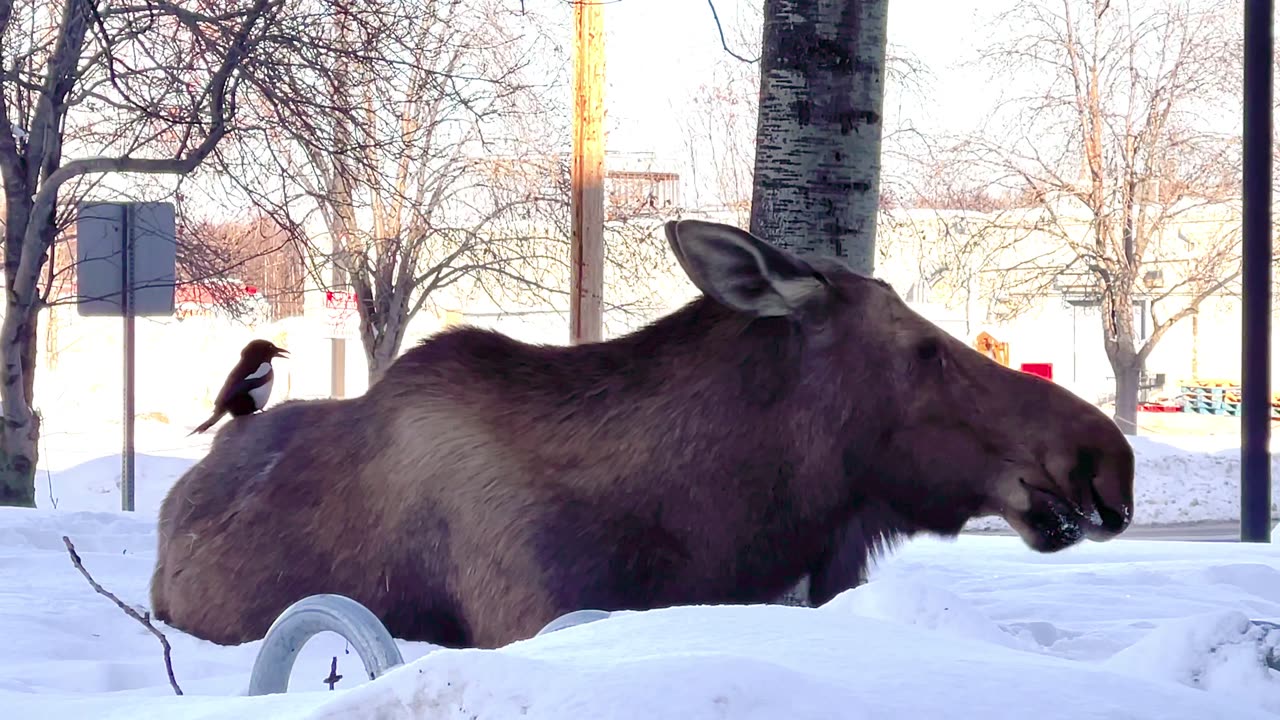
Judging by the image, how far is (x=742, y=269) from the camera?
10.2 feet

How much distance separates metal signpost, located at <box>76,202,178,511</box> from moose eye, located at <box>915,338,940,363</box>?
8.95m

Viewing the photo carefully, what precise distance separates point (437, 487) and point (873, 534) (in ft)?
3.13

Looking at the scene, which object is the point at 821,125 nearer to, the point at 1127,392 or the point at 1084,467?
the point at 1084,467

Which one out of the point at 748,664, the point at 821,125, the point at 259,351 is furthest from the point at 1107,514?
the point at 259,351

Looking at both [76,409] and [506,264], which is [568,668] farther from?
[76,409]

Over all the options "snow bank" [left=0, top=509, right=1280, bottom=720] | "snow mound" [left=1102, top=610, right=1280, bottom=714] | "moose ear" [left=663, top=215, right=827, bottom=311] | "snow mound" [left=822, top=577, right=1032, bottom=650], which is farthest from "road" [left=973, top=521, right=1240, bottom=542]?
"snow mound" [left=1102, top=610, right=1280, bottom=714]

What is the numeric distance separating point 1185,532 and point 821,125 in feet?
46.1

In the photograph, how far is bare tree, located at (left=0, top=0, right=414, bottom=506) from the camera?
1087 centimetres

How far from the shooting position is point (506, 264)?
78.1 ft

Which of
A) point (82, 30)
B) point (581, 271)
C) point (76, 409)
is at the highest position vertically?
point (82, 30)

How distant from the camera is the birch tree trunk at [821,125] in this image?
4.86 m

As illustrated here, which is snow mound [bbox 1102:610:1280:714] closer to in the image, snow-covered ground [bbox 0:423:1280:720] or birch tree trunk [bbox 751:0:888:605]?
snow-covered ground [bbox 0:423:1280:720]

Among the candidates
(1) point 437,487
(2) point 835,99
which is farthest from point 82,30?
(1) point 437,487

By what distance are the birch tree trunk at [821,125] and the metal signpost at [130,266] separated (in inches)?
292
